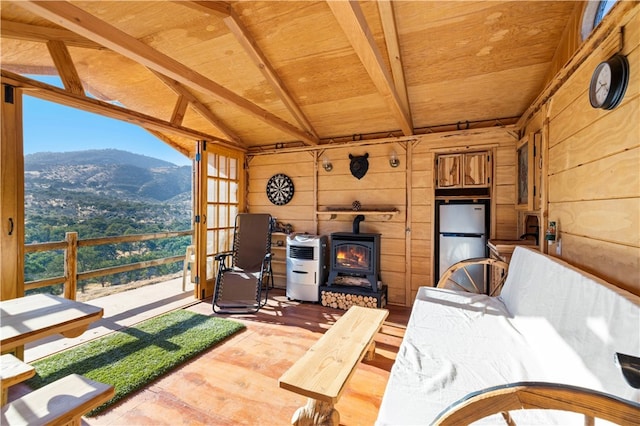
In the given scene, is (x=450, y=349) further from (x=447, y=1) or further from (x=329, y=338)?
(x=447, y=1)

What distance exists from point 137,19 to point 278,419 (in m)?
3.37

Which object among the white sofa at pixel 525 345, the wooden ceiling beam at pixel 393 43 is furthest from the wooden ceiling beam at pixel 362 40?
the white sofa at pixel 525 345

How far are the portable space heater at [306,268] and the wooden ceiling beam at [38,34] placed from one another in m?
3.03

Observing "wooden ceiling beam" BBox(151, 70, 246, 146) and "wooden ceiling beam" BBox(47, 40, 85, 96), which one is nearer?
"wooden ceiling beam" BBox(47, 40, 85, 96)

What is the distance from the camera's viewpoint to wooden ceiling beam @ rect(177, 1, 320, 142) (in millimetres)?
2133

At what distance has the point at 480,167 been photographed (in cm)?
339

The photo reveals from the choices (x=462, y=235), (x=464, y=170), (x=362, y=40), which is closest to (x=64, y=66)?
(x=362, y=40)

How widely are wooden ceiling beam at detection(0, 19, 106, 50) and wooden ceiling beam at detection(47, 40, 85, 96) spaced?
50 mm

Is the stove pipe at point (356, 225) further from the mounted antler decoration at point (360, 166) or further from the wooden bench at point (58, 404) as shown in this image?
the wooden bench at point (58, 404)

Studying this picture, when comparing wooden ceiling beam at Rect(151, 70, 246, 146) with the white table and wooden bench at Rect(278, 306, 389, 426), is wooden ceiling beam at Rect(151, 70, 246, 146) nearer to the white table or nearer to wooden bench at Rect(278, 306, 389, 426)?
the white table

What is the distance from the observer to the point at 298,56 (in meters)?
2.74

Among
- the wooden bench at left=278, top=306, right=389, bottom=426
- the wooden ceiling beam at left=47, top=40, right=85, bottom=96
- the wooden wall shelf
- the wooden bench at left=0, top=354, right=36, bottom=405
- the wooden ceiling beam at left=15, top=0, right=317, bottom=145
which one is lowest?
the wooden bench at left=278, top=306, right=389, bottom=426

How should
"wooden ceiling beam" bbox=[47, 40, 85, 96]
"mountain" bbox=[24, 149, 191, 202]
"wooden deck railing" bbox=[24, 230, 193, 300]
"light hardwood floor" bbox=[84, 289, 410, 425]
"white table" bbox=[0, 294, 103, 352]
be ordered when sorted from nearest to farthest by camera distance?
"white table" bbox=[0, 294, 103, 352], "light hardwood floor" bbox=[84, 289, 410, 425], "wooden ceiling beam" bbox=[47, 40, 85, 96], "wooden deck railing" bbox=[24, 230, 193, 300], "mountain" bbox=[24, 149, 191, 202]

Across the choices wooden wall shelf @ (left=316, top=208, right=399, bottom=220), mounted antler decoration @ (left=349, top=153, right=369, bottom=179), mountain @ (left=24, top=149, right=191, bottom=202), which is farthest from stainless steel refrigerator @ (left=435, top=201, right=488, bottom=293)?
mountain @ (left=24, top=149, right=191, bottom=202)
